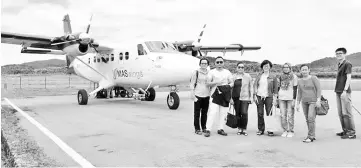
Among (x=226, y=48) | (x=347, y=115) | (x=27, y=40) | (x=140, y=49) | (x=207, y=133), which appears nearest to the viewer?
(x=347, y=115)

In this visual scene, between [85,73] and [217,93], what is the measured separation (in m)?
11.6

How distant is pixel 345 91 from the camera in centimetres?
651

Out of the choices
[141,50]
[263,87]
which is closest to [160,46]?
[141,50]

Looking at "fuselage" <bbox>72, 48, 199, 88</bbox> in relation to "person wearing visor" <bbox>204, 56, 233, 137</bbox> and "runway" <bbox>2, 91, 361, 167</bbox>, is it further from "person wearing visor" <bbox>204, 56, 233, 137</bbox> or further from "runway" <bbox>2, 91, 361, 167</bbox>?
"person wearing visor" <bbox>204, 56, 233, 137</bbox>

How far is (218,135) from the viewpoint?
6910mm

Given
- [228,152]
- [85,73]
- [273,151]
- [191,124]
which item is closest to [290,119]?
[273,151]

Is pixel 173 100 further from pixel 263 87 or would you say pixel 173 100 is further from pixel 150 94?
pixel 263 87

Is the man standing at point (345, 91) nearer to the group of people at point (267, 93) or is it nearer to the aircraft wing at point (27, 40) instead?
the group of people at point (267, 93)

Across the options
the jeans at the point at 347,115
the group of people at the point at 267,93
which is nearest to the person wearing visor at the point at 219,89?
the group of people at the point at 267,93

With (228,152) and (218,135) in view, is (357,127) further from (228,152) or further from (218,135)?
(228,152)

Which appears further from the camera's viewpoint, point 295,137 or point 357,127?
point 357,127

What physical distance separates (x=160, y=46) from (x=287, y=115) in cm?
684

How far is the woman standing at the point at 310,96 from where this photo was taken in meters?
6.21

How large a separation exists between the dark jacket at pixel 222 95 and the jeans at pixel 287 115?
42.5 inches
